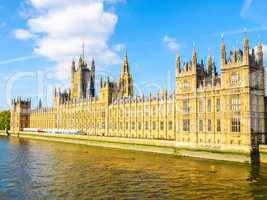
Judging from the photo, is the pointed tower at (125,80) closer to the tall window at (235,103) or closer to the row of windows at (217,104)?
the row of windows at (217,104)

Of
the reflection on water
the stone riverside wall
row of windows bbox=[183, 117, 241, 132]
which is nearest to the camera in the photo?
the reflection on water

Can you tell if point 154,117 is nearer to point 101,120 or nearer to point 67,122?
point 101,120

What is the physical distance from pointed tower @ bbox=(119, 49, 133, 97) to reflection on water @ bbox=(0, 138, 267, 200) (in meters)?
88.6

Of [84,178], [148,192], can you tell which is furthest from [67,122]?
[148,192]

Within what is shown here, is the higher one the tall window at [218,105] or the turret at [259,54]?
the turret at [259,54]

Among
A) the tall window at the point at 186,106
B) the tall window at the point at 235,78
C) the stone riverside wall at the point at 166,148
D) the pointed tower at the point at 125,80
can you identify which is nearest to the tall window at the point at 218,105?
the tall window at the point at 235,78

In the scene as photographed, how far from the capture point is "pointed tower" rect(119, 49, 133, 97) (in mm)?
157750

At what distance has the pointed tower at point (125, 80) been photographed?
6211 inches

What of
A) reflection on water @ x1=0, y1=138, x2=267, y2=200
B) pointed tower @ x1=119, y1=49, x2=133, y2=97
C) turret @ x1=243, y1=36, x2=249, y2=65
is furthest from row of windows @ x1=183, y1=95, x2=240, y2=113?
pointed tower @ x1=119, y1=49, x2=133, y2=97

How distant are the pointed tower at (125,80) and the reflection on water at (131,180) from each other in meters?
88.6

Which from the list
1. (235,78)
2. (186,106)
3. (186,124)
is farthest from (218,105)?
(186,124)

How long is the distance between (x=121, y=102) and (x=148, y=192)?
293 ft

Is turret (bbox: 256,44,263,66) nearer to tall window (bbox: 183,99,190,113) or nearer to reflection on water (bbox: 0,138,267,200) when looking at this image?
tall window (bbox: 183,99,190,113)

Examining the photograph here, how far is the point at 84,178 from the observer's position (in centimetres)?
5212
